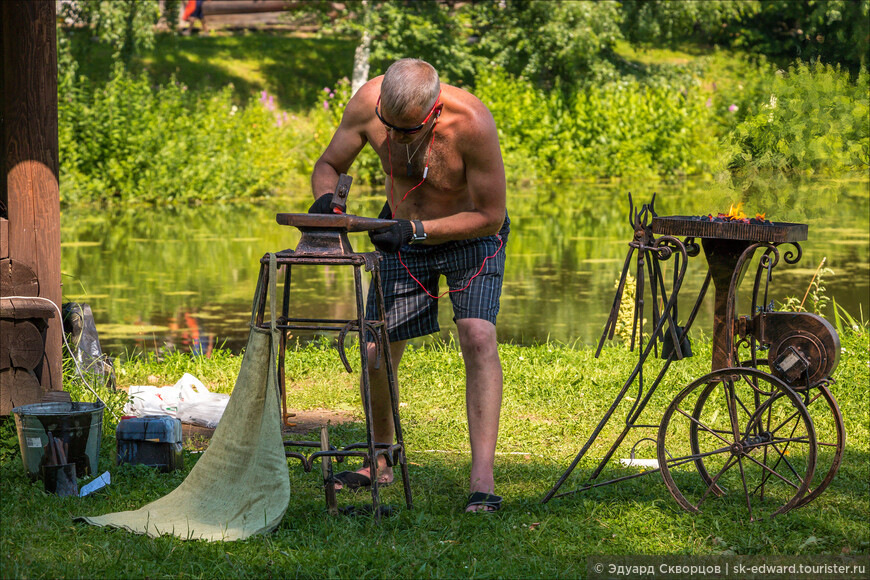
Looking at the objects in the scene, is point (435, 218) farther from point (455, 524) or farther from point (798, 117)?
point (798, 117)

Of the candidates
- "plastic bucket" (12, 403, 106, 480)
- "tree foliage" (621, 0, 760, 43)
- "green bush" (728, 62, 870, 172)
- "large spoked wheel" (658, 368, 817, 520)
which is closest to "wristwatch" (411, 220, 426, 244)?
"large spoked wheel" (658, 368, 817, 520)

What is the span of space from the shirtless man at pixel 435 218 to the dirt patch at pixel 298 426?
40.7 inches

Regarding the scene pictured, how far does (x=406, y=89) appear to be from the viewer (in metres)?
3.76

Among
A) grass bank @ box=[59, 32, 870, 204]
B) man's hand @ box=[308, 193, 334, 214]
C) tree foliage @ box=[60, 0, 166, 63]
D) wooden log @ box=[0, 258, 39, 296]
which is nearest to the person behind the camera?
man's hand @ box=[308, 193, 334, 214]

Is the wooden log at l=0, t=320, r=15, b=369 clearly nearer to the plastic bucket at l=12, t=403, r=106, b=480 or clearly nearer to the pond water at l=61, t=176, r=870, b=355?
the plastic bucket at l=12, t=403, r=106, b=480

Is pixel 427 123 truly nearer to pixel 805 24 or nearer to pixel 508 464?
pixel 508 464

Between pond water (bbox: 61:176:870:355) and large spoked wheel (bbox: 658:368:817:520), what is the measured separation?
0.92 metres

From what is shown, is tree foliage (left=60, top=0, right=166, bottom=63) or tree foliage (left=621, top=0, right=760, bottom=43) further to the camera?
tree foliage (left=621, top=0, right=760, bottom=43)

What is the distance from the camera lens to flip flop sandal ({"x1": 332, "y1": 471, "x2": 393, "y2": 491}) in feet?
14.0

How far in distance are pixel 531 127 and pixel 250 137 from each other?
17.6 feet

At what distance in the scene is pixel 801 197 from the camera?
4.74 meters

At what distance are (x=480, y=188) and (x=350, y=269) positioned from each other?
753 centimetres

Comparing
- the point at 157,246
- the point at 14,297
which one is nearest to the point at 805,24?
the point at 14,297

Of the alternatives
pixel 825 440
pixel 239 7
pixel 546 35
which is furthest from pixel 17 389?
pixel 239 7
